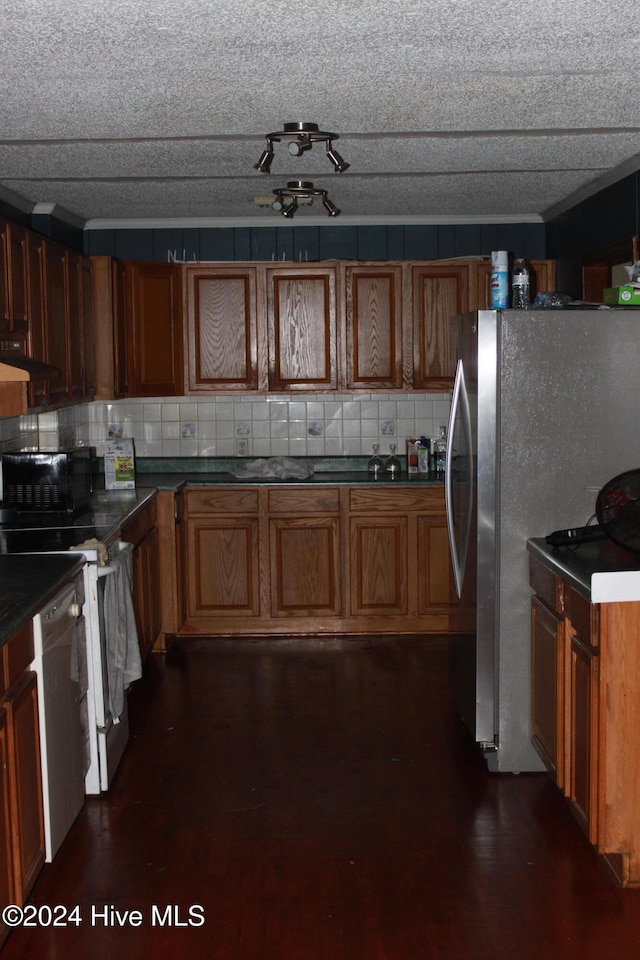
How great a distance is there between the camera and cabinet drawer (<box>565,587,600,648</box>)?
10.1 feet

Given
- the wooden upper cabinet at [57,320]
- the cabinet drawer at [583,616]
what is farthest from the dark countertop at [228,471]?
the cabinet drawer at [583,616]

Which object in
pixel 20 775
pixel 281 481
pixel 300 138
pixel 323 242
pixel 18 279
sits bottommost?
pixel 20 775

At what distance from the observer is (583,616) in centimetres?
322

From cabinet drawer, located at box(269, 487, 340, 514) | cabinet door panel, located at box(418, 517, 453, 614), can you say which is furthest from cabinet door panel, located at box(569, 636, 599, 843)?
cabinet drawer, located at box(269, 487, 340, 514)

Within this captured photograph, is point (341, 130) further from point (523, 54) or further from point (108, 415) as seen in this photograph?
point (108, 415)

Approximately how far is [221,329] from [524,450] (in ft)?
9.11

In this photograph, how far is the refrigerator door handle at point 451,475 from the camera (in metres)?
4.04

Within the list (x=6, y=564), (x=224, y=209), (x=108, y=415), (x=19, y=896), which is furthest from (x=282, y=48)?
(x=108, y=415)

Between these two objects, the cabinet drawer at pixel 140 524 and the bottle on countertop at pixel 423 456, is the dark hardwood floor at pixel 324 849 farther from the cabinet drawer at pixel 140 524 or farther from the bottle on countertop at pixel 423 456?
the bottle on countertop at pixel 423 456

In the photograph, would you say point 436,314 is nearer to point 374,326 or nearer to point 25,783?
point 374,326

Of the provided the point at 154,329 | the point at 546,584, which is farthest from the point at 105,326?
the point at 546,584

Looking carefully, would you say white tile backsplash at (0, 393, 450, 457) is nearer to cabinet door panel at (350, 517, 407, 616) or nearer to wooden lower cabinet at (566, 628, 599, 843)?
cabinet door panel at (350, 517, 407, 616)

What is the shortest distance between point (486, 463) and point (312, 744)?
1.41m

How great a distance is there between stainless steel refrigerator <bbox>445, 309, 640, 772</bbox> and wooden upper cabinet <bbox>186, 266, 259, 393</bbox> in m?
2.36
